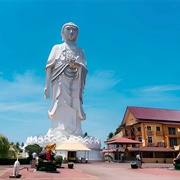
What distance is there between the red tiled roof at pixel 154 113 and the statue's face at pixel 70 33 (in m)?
15.8

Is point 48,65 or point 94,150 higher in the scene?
point 48,65

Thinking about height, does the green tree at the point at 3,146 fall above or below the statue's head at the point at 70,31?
below

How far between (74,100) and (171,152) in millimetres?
16460

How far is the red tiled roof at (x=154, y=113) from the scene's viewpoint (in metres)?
44.0

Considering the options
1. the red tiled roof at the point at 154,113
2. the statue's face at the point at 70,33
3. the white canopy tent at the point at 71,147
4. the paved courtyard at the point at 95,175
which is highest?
the statue's face at the point at 70,33

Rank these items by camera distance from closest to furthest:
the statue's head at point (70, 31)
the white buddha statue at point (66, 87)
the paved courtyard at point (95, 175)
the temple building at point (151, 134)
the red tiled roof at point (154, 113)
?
the paved courtyard at point (95, 175), the white buddha statue at point (66, 87), the statue's head at point (70, 31), the temple building at point (151, 134), the red tiled roof at point (154, 113)

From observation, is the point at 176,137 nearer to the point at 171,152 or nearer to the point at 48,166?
the point at 171,152

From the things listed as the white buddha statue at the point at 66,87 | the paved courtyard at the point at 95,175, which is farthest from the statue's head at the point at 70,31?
the paved courtyard at the point at 95,175

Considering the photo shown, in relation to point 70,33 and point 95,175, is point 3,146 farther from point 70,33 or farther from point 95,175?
point 70,33

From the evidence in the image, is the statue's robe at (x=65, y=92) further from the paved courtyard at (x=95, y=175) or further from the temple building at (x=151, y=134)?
the paved courtyard at (x=95, y=175)

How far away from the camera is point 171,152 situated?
40031mm

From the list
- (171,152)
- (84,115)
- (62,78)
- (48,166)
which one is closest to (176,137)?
(171,152)

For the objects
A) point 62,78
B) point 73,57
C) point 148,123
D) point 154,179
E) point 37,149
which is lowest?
point 154,179

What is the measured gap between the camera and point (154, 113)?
45.9 meters
